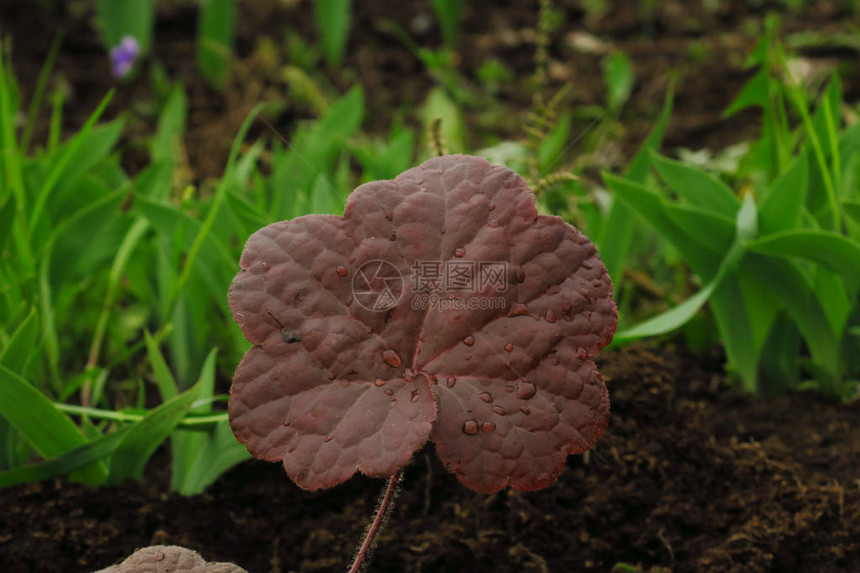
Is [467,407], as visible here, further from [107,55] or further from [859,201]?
[107,55]

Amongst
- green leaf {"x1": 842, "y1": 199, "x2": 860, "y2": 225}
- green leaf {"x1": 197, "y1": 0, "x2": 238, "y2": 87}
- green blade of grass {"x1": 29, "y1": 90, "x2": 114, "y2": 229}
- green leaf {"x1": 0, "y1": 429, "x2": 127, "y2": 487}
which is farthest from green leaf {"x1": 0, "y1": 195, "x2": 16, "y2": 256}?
green leaf {"x1": 197, "y1": 0, "x2": 238, "y2": 87}

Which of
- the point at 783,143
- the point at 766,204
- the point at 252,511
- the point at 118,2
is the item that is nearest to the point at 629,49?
the point at 783,143

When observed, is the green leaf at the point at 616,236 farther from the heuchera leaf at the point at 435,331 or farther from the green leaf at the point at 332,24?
the green leaf at the point at 332,24

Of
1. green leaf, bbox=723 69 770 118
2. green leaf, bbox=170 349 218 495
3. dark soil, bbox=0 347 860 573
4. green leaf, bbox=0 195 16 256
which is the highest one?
green leaf, bbox=723 69 770 118

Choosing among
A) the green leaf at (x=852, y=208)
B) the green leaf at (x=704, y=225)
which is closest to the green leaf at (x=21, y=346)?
the green leaf at (x=704, y=225)

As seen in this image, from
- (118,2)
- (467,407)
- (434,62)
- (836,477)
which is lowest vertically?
(836,477)

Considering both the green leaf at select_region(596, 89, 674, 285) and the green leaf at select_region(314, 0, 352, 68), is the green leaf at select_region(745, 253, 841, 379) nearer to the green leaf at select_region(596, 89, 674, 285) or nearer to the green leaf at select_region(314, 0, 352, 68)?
the green leaf at select_region(596, 89, 674, 285)
